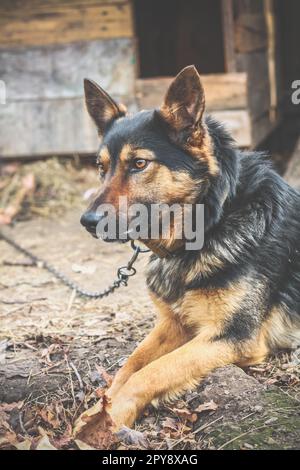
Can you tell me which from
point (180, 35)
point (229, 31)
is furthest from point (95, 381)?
point (180, 35)

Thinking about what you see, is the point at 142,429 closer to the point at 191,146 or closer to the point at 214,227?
the point at 214,227

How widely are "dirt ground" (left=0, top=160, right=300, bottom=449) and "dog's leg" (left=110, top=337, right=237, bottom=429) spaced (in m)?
0.08

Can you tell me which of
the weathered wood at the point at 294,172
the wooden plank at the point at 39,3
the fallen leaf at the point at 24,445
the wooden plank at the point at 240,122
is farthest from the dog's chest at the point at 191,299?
the wooden plank at the point at 39,3

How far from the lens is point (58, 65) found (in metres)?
8.41

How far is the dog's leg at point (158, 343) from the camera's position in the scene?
3.56 metres

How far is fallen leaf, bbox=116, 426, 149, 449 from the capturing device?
2.94 m

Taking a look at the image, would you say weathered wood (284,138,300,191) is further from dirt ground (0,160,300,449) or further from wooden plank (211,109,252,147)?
dirt ground (0,160,300,449)

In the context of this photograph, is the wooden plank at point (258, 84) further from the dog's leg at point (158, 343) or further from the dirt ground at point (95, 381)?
the dog's leg at point (158, 343)

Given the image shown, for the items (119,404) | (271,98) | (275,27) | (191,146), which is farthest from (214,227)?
(275,27)

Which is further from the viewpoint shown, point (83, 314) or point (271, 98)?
point (271, 98)

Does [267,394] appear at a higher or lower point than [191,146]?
lower

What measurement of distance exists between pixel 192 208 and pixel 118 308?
1455mm

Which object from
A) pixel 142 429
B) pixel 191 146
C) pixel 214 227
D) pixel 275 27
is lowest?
pixel 142 429

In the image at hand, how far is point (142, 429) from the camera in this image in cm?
313
